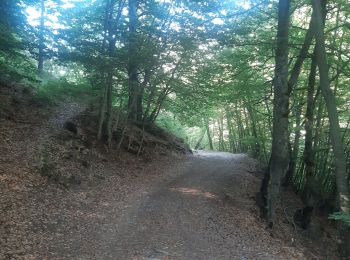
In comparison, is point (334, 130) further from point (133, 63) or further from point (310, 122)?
point (133, 63)

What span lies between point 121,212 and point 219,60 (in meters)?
8.80

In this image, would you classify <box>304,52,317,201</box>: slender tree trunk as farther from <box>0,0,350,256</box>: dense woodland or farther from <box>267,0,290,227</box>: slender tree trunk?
<box>267,0,290,227</box>: slender tree trunk

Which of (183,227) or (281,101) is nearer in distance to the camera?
(183,227)

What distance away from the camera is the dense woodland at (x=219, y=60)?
10875 mm

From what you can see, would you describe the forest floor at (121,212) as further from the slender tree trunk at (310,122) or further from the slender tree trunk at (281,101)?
the slender tree trunk at (310,122)

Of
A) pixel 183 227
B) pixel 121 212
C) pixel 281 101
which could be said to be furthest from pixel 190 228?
pixel 281 101

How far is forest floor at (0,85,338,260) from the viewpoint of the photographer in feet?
23.6

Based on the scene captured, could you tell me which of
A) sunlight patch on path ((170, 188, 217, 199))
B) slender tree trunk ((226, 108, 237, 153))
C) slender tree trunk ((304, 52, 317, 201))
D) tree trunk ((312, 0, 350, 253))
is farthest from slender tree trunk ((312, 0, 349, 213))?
slender tree trunk ((226, 108, 237, 153))

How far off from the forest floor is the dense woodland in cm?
144

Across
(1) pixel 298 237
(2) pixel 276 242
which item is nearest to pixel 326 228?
(1) pixel 298 237

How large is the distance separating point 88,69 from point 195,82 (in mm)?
6778

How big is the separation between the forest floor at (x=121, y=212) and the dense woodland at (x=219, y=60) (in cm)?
144

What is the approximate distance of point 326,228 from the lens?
1442 centimetres

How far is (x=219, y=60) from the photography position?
612 inches
